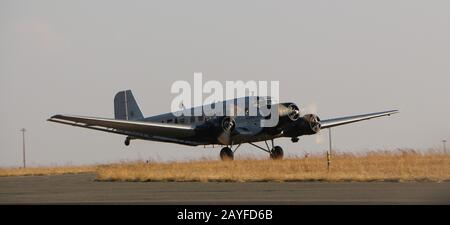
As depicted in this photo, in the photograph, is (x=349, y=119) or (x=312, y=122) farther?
(x=349, y=119)

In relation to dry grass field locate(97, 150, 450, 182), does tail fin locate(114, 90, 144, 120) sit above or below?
above

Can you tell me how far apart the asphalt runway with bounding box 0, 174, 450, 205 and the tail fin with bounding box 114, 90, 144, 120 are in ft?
110

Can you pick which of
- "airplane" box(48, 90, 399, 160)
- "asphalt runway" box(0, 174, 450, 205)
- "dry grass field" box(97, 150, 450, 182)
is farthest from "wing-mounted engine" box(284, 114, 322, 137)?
"asphalt runway" box(0, 174, 450, 205)

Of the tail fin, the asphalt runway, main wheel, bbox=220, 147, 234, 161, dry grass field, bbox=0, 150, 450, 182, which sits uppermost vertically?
the tail fin

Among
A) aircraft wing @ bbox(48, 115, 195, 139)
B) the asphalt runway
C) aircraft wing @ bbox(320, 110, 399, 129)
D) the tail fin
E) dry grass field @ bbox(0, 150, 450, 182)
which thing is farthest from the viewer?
the tail fin

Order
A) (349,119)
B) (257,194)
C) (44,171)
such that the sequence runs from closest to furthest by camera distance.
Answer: (257,194), (44,171), (349,119)

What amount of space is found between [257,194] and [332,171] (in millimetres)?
11493

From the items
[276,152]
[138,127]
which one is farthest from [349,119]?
[138,127]

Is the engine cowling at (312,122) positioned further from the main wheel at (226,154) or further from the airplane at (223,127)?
the main wheel at (226,154)

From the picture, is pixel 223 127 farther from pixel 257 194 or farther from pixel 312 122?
pixel 257 194

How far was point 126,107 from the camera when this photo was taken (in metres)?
60.2

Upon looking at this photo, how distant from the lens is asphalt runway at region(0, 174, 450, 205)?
60.8 ft

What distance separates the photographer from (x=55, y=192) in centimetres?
2425

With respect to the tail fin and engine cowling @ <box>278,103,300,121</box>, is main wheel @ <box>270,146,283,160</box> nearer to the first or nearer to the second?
engine cowling @ <box>278,103,300,121</box>
